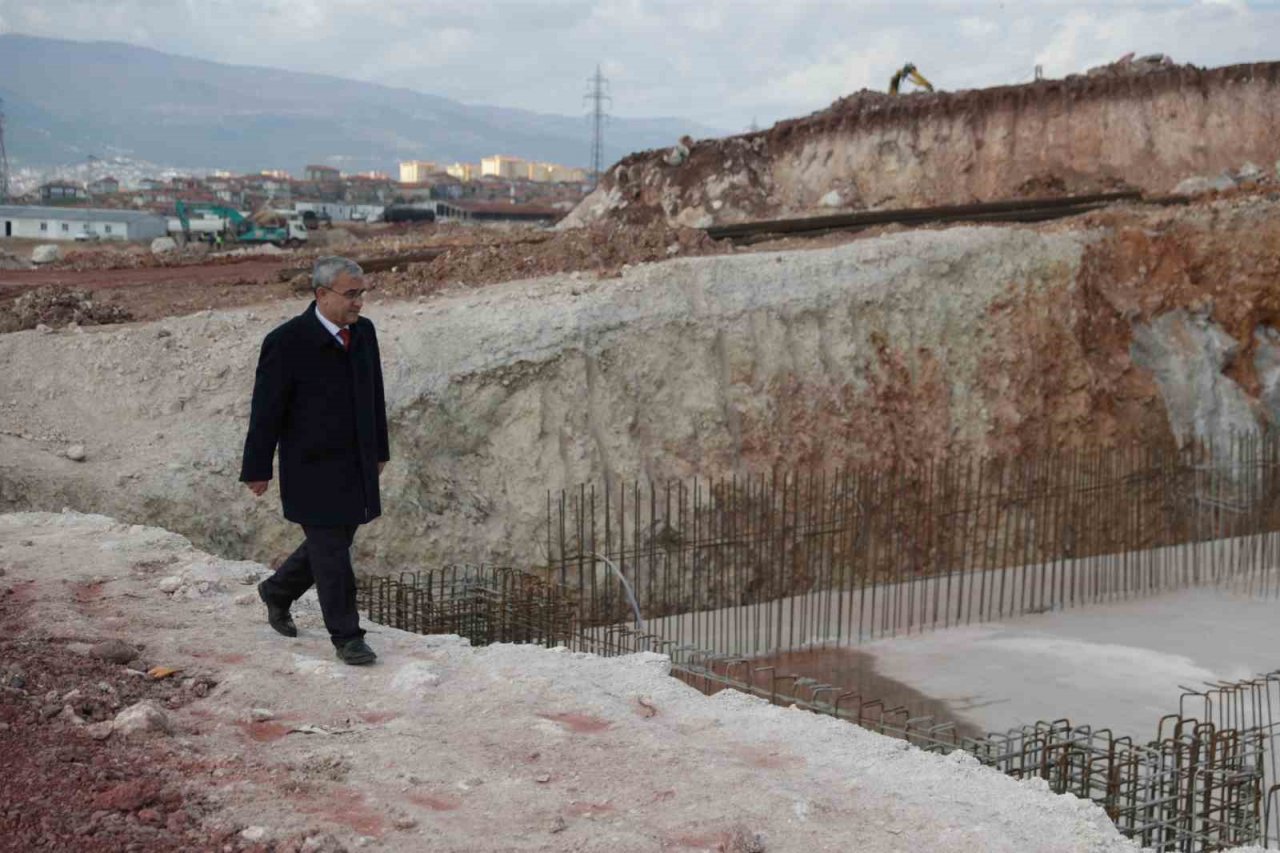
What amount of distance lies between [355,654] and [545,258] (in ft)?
30.1

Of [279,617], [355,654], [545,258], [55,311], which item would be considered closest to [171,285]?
[55,311]

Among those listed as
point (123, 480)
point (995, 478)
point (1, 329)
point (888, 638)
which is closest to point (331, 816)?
point (123, 480)

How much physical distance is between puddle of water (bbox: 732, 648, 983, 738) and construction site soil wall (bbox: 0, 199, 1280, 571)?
233 cm

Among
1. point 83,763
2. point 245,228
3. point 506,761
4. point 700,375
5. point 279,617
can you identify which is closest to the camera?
point 83,763

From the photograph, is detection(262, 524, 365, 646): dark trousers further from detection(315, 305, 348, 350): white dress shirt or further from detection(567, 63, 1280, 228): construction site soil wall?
detection(567, 63, 1280, 228): construction site soil wall

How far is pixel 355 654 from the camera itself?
5074 mm

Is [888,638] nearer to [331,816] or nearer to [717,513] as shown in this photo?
[717,513]

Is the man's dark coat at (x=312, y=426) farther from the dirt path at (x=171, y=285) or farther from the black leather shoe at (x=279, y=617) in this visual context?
the dirt path at (x=171, y=285)

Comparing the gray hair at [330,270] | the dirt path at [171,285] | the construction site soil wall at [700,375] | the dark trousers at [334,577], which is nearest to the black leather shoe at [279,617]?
the dark trousers at [334,577]

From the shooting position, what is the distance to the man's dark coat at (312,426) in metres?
5.05

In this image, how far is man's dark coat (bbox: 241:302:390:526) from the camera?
16.6 feet

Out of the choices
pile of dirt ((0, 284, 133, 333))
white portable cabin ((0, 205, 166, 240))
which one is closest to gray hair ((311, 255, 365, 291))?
pile of dirt ((0, 284, 133, 333))

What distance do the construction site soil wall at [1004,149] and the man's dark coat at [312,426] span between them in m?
19.3

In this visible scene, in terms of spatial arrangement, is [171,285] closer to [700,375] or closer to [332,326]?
[700,375]
